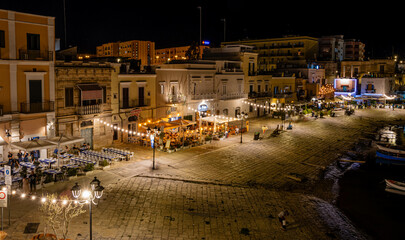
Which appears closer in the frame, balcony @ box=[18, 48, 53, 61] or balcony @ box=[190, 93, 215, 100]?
balcony @ box=[18, 48, 53, 61]

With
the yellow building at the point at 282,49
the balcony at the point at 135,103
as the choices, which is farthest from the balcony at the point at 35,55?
the yellow building at the point at 282,49

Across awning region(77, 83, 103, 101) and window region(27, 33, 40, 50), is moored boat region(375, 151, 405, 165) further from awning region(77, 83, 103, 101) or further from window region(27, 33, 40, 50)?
window region(27, 33, 40, 50)

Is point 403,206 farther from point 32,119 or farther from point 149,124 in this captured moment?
point 32,119

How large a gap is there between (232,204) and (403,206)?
37.4 feet

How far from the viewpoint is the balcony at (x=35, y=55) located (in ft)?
74.8

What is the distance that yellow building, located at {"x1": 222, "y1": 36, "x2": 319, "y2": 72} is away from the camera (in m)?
80.4

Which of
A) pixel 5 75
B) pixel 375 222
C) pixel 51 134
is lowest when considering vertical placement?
pixel 375 222

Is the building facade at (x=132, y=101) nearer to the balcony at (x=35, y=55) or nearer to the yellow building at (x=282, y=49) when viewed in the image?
the balcony at (x=35, y=55)

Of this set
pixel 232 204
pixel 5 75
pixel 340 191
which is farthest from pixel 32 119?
pixel 340 191

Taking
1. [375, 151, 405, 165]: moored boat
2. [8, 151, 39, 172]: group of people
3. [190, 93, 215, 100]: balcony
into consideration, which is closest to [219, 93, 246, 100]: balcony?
[190, 93, 215, 100]: balcony

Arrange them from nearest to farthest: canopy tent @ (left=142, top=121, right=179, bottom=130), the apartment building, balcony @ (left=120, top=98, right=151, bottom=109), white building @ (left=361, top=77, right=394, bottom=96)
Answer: canopy tent @ (left=142, top=121, right=179, bottom=130) → balcony @ (left=120, top=98, right=151, bottom=109) → white building @ (left=361, top=77, right=394, bottom=96) → the apartment building

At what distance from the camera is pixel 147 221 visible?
15.2 meters

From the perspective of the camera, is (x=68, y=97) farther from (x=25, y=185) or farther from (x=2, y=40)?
(x=25, y=185)

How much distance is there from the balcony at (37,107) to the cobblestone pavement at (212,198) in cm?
674
